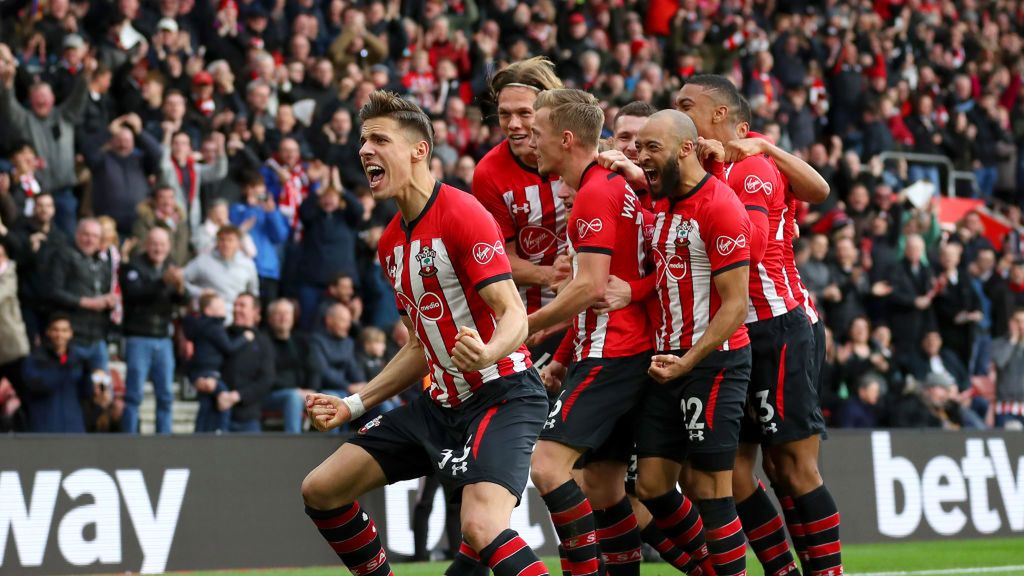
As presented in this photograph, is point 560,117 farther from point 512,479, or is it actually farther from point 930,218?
point 930,218

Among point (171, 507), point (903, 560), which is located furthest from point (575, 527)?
point (903, 560)

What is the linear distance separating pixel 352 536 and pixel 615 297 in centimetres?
175

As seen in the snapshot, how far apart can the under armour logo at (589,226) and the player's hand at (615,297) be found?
0.30 meters

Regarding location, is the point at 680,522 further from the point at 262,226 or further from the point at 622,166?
the point at 262,226

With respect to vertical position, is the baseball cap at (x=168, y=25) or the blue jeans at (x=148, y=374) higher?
the baseball cap at (x=168, y=25)

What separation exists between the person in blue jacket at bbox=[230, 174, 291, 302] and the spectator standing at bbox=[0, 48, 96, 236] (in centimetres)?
155

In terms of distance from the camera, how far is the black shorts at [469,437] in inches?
243

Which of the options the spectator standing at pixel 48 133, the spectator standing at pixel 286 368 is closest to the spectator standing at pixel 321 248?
the spectator standing at pixel 286 368

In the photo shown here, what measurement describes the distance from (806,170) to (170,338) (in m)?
6.81

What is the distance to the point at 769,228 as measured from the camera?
7.73 m

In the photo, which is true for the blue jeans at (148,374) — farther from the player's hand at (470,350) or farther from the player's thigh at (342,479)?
the player's hand at (470,350)

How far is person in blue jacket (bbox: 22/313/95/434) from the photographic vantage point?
12.0 m

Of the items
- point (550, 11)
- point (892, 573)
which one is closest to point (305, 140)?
point (550, 11)

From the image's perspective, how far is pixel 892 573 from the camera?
1090 centimetres
